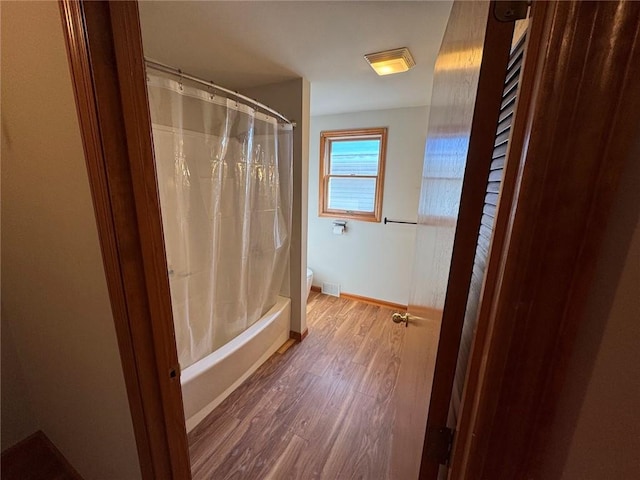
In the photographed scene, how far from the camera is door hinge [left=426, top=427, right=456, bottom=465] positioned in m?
0.53

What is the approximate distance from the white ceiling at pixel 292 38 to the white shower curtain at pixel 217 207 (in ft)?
0.89

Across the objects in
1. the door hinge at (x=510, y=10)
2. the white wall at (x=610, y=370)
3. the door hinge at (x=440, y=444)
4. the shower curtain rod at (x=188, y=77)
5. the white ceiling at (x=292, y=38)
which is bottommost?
the door hinge at (x=440, y=444)

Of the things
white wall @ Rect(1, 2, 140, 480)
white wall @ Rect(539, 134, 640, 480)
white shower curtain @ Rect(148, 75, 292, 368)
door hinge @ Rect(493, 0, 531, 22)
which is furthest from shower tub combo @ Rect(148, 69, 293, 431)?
white wall @ Rect(539, 134, 640, 480)

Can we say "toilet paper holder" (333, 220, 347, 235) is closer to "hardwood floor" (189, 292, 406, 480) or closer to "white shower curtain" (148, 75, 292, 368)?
"white shower curtain" (148, 75, 292, 368)

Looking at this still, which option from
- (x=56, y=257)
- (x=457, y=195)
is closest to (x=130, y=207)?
(x=56, y=257)

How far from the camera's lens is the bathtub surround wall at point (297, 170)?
2018 millimetres

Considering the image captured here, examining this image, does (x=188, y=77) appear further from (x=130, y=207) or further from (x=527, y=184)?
(x=527, y=184)

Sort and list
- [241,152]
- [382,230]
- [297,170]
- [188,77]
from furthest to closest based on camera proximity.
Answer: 1. [382,230]
2. [297,170]
3. [241,152]
4. [188,77]

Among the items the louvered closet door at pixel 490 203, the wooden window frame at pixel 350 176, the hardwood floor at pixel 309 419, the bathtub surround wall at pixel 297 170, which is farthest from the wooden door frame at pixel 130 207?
the wooden window frame at pixel 350 176

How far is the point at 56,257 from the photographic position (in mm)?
857

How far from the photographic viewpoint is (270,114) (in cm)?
200

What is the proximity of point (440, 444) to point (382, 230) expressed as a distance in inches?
100

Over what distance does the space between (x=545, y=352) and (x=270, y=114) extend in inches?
83.1

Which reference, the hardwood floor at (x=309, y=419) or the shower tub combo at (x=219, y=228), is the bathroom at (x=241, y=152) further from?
the hardwood floor at (x=309, y=419)
